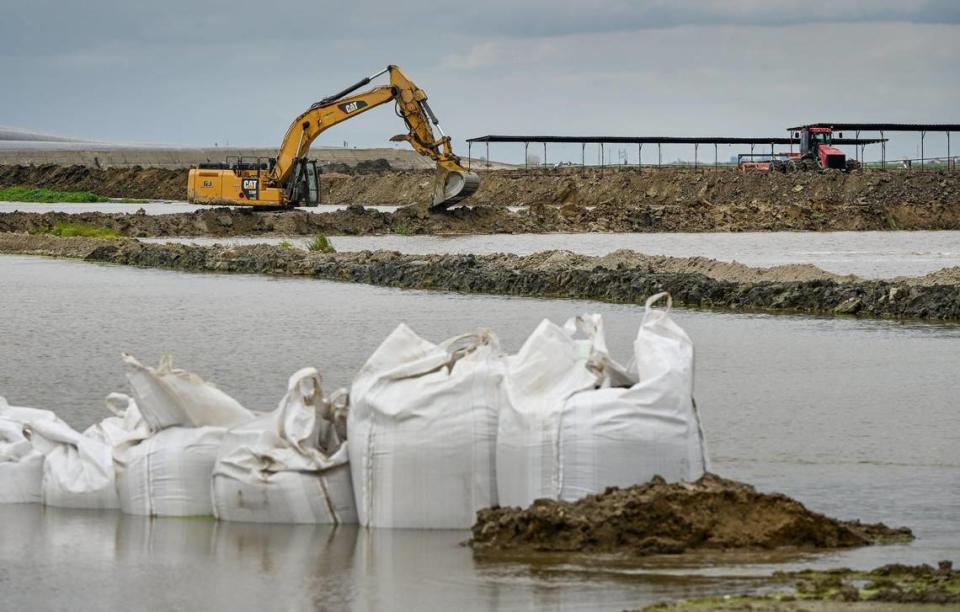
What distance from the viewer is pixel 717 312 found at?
19.2 meters

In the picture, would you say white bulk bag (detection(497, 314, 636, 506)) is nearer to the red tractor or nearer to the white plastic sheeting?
the white plastic sheeting

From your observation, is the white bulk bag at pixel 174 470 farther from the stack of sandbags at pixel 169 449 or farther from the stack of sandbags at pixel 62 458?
the stack of sandbags at pixel 62 458

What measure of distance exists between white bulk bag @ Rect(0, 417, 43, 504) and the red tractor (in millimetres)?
58192

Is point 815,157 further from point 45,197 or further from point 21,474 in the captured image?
point 21,474

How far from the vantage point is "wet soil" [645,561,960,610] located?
509 cm

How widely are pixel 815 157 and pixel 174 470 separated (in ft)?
Result: 199

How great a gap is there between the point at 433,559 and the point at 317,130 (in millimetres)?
31312

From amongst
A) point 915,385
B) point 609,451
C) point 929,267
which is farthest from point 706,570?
point 929,267

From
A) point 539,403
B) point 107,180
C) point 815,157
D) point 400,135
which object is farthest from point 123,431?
point 107,180

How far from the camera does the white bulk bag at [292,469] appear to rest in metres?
6.55

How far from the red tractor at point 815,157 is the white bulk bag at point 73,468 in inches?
2292

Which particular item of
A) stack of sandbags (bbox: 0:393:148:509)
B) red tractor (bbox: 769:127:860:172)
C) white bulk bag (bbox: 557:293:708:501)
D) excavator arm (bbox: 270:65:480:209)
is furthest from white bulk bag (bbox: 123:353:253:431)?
red tractor (bbox: 769:127:860:172)

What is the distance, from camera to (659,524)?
6016 mm

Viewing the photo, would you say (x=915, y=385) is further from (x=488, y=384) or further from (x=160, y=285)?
(x=160, y=285)
